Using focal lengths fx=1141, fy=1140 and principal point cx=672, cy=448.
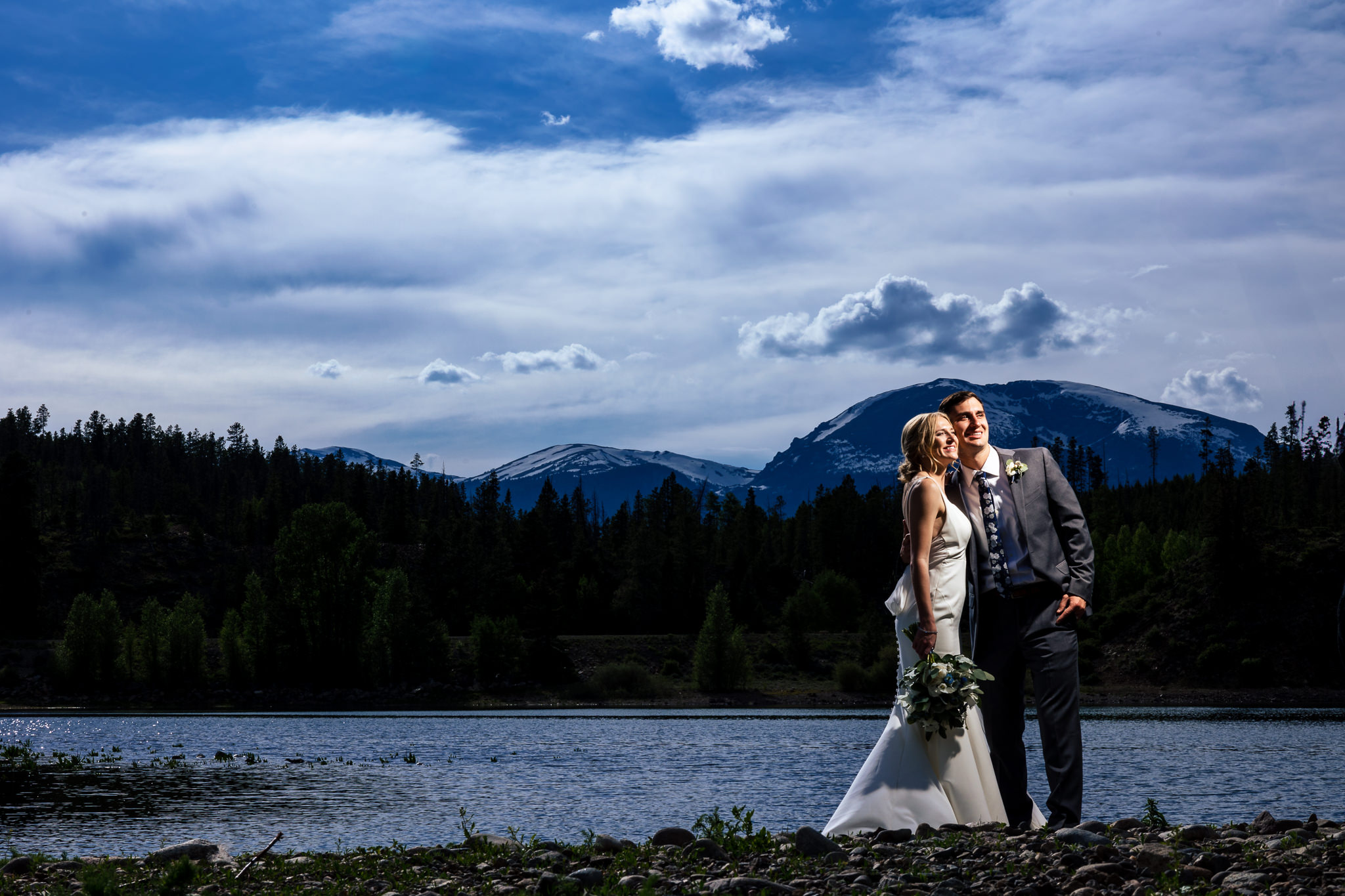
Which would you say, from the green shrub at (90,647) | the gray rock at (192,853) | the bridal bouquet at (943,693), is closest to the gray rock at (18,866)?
the gray rock at (192,853)

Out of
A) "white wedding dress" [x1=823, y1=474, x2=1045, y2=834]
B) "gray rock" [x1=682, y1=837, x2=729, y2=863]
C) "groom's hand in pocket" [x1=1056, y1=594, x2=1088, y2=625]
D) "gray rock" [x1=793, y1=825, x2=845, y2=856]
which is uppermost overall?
"groom's hand in pocket" [x1=1056, y1=594, x2=1088, y2=625]

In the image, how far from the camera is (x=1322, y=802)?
2450 centimetres

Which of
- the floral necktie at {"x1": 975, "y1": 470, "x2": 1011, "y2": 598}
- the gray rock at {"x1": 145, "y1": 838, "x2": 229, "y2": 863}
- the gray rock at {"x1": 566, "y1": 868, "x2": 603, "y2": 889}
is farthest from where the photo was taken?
the gray rock at {"x1": 145, "y1": 838, "x2": 229, "y2": 863}

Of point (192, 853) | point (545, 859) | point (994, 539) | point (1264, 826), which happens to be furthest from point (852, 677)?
point (994, 539)

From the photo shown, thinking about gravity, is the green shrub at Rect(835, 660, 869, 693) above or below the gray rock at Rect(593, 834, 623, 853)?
below

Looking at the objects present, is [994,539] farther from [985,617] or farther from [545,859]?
[545,859]

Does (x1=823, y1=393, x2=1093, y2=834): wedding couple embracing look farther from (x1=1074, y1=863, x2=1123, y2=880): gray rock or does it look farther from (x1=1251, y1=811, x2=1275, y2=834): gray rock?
(x1=1251, y1=811, x2=1275, y2=834): gray rock

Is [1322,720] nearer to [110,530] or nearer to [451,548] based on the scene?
[451,548]

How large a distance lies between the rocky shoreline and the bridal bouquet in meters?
0.85

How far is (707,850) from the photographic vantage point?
978 centimetres

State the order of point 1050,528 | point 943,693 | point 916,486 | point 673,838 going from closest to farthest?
point 1050,528 < point 943,693 < point 916,486 < point 673,838

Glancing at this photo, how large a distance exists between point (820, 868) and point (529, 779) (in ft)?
78.5

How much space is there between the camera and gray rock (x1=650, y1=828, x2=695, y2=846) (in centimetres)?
1100

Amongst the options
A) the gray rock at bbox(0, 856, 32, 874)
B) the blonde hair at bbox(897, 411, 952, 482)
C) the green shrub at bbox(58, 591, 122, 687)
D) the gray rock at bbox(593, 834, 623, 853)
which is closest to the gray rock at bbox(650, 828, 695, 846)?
the gray rock at bbox(593, 834, 623, 853)
